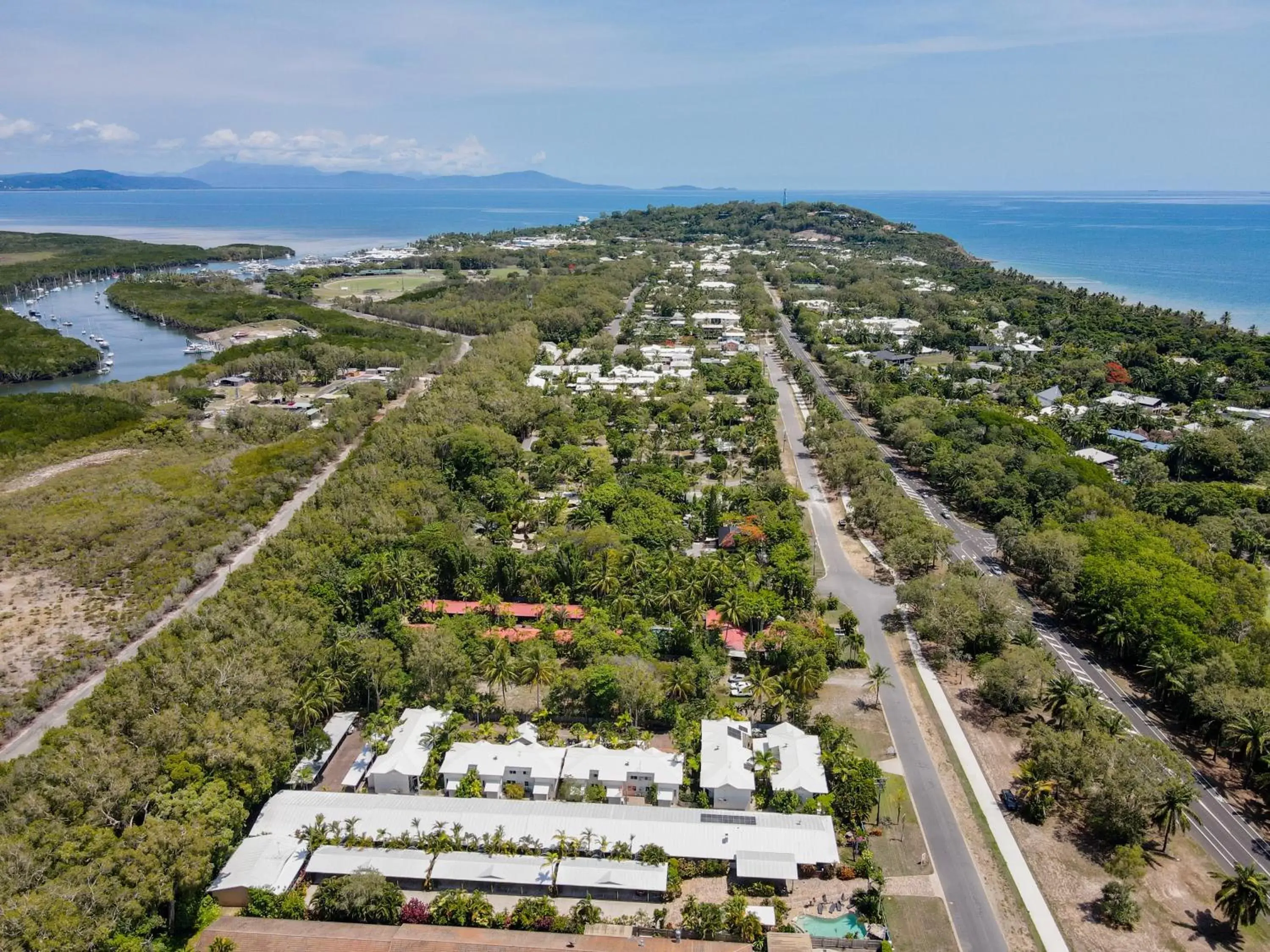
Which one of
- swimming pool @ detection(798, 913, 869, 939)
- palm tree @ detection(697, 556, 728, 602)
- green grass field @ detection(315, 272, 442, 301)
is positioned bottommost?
swimming pool @ detection(798, 913, 869, 939)

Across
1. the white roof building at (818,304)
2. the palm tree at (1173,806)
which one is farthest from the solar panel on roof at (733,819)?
the white roof building at (818,304)

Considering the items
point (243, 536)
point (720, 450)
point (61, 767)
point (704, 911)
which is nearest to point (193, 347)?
point (243, 536)

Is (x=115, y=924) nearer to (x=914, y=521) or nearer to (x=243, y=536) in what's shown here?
(x=243, y=536)

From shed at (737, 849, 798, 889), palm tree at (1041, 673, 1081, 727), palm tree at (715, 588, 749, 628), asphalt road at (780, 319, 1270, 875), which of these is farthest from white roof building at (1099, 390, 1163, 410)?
shed at (737, 849, 798, 889)

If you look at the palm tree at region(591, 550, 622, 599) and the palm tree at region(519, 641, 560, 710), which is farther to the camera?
the palm tree at region(591, 550, 622, 599)

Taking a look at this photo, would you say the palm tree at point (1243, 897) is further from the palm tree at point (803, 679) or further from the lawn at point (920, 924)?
the palm tree at point (803, 679)

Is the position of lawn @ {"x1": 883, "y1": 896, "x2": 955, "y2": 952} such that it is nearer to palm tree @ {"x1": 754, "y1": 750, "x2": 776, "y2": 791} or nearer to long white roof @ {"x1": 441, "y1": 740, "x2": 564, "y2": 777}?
palm tree @ {"x1": 754, "y1": 750, "x2": 776, "y2": 791}
